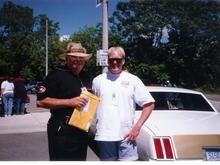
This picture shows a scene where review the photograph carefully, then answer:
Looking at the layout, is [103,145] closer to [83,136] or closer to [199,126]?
[83,136]

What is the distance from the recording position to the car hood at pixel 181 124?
13.1ft

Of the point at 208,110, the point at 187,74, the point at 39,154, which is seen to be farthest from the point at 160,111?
the point at 187,74

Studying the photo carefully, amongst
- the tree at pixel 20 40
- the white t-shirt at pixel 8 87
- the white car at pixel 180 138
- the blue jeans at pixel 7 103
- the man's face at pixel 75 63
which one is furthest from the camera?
the white t-shirt at pixel 8 87

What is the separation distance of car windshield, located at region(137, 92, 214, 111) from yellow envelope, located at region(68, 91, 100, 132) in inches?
88.1

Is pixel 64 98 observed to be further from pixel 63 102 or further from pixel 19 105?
pixel 19 105

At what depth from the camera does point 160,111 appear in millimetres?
5199

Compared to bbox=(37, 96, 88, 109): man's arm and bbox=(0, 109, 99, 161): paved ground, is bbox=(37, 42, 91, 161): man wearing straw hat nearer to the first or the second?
bbox=(37, 96, 88, 109): man's arm

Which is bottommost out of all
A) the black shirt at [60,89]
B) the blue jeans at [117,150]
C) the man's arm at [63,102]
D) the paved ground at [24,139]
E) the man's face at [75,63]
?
the paved ground at [24,139]

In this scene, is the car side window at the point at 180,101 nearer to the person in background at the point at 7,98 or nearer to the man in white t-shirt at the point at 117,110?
the man in white t-shirt at the point at 117,110

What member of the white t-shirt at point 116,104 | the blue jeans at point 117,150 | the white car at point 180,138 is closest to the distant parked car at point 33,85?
the white t-shirt at point 116,104

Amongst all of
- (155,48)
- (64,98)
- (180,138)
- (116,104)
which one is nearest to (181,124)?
(180,138)

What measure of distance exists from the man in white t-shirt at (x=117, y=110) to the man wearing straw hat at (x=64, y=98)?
0.17m

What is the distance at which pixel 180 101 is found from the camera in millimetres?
5680

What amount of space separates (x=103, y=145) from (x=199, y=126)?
1127 mm
